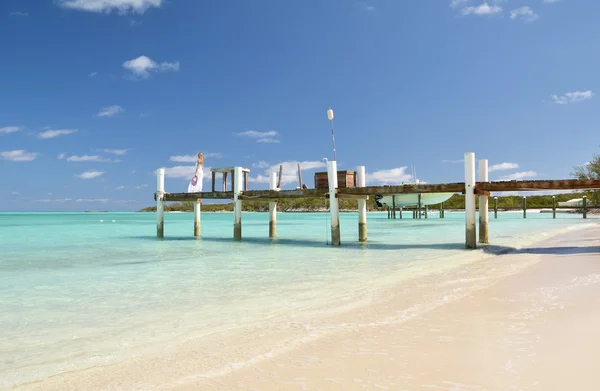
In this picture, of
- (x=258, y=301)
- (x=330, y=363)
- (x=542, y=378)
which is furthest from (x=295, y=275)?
(x=542, y=378)

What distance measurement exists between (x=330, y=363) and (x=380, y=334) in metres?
1.15

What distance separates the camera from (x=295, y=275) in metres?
10.9

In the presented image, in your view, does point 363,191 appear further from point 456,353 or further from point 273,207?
point 456,353

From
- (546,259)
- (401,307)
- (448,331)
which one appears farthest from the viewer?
(546,259)

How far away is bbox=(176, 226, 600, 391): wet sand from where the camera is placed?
145 inches

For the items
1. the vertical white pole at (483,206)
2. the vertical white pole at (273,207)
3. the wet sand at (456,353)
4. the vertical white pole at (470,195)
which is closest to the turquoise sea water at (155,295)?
the vertical white pole at (470,195)

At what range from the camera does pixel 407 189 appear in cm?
1639

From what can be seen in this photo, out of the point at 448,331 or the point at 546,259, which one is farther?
the point at 546,259

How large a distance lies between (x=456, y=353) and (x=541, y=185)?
1235cm

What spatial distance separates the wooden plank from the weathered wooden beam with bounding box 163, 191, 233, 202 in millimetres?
11754

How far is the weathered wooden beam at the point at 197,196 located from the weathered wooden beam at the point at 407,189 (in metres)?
6.54

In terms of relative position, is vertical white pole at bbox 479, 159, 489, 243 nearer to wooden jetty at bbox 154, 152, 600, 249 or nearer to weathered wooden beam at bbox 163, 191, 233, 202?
wooden jetty at bbox 154, 152, 600, 249

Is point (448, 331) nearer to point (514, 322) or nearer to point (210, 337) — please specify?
point (514, 322)

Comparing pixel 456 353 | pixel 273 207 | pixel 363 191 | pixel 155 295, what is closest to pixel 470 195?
pixel 363 191
